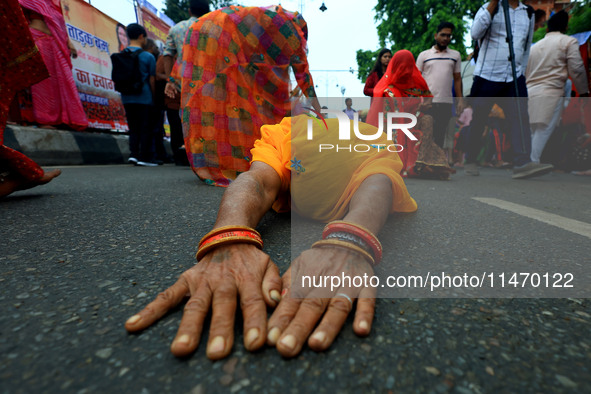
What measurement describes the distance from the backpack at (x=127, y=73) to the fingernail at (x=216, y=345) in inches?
175

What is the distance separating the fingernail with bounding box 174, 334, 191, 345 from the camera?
0.59m

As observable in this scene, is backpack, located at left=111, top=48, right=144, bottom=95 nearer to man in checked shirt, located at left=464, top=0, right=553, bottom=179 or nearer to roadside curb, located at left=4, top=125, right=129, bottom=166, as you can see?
roadside curb, located at left=4, top=125, right=129, bottom=166

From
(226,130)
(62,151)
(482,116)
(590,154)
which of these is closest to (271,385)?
(226,130)

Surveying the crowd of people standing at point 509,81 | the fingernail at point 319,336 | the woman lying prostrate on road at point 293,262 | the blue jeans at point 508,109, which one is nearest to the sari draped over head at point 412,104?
the crowd of people standing at point 509,81

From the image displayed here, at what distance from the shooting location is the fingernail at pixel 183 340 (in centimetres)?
59

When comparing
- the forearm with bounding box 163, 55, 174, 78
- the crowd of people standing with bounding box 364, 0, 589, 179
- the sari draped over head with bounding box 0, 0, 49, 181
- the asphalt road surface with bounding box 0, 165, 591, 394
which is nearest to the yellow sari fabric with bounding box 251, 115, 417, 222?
the asphalt road surface with bounding box 0, 165, 591, 394

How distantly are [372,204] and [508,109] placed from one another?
3776mm

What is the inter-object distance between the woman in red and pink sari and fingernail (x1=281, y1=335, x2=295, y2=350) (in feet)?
15.1

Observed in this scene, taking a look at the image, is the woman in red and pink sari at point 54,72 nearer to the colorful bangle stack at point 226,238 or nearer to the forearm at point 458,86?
the colorful bangle stack at point 226,238

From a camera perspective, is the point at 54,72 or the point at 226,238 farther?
the point at 54,72

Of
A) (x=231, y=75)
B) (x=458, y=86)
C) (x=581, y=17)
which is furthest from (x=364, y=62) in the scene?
(x=231, y=75)

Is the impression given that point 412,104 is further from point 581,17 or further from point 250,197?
point 581,17

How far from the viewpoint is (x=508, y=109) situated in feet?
12.9

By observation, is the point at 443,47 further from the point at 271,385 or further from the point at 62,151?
the point at 62,151
